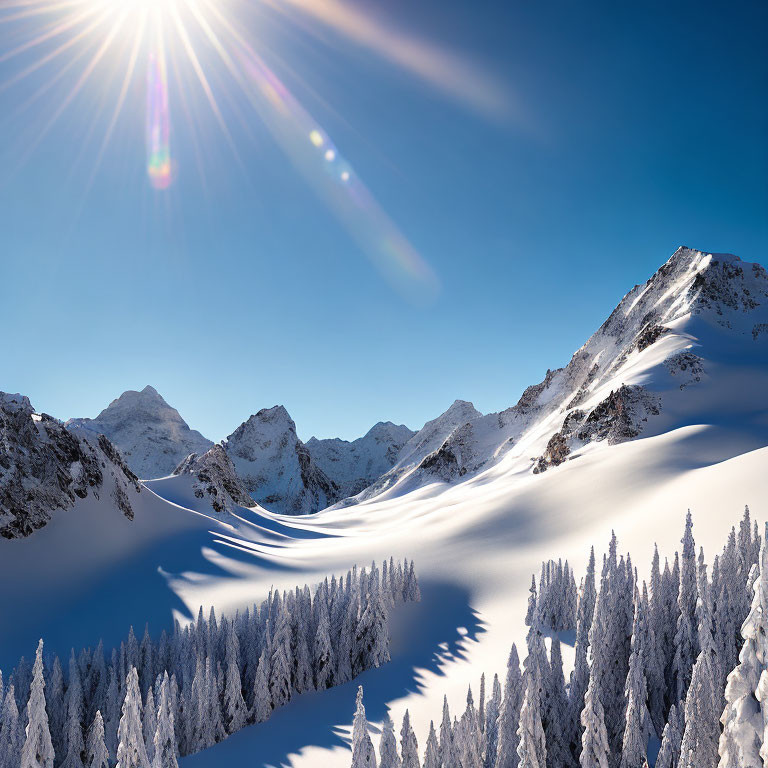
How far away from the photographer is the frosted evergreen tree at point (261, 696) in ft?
64.5

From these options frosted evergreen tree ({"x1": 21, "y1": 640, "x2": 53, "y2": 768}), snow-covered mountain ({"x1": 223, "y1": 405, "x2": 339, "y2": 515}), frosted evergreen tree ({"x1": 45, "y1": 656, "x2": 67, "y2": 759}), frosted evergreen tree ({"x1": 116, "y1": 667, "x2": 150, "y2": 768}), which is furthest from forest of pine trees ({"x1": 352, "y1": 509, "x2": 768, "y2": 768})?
snow-covered mountain ({"x1": 223, "y1": 405, "x2": 339, "y2": 515})

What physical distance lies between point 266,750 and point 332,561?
21626mm

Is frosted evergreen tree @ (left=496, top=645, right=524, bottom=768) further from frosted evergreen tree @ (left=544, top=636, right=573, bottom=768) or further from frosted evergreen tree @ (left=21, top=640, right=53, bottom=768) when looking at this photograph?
frosted evergreen tree @ (left=21, top=640, right=53, bottom=768)

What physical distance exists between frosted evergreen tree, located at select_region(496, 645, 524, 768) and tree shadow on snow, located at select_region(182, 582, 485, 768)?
815 cm

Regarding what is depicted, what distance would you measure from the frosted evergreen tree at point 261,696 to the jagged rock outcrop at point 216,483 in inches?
1851

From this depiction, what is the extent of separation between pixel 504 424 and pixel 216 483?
92.7 meters

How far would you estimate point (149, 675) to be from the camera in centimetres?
2147

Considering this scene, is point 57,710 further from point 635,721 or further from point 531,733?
point 635,721

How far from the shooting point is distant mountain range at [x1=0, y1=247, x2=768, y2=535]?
1567 inches

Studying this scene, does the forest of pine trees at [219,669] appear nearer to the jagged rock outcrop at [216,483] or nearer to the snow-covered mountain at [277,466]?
the jagged rock outcrop at [216,483]

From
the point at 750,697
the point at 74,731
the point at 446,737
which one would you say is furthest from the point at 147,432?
the point at 750,697

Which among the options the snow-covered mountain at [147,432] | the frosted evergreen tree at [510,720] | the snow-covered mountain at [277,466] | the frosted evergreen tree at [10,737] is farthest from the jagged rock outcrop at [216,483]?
the snow-covered mountain at [147,432]

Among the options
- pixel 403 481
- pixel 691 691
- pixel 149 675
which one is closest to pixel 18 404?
pixel 149 675

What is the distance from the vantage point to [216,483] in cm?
7000
